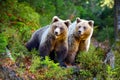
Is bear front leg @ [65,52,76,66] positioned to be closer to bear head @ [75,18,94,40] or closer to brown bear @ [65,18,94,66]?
brown bear @ [65,18,94,66]

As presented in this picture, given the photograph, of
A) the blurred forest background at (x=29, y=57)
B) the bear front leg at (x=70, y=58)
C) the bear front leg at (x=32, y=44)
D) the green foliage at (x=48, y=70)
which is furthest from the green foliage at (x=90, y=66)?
the bear front leg at (x=32, y=44)

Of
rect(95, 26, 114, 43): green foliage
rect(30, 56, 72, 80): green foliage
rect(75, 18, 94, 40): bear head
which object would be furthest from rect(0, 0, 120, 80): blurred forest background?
rect(95, 26, 114, 43): green foliage

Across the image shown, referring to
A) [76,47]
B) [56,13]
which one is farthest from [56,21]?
[56,13]

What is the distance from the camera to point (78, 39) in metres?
10.7

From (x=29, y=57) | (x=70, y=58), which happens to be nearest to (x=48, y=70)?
(x=29, y=57)

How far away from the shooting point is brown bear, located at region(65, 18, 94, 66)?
10.6 meters

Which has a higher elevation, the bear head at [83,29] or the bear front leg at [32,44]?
the bear head at [83,29]

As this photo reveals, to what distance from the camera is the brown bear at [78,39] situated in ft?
34.7

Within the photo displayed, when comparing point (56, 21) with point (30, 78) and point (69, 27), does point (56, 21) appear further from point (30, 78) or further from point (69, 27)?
point (30, 78)

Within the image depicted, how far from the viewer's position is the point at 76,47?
1068cm

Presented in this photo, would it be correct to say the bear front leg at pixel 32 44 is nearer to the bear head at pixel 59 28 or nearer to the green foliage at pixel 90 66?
the bear head at pixel 59 28

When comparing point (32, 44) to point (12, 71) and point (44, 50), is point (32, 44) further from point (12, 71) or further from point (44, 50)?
point (12, 71)

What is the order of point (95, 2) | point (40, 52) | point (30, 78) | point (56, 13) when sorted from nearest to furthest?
point (30, 78)
point (40, 52)
point (56, 13)
point (95, 2)

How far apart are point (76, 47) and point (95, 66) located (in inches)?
77.9
